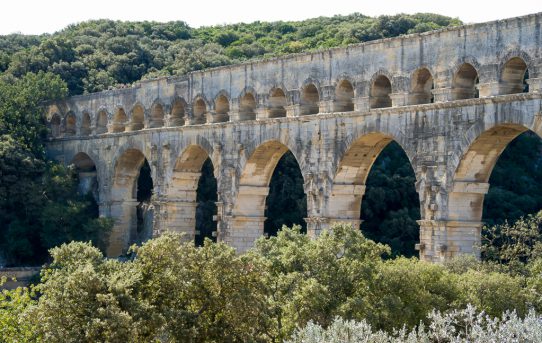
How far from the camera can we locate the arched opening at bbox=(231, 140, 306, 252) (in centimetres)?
3769

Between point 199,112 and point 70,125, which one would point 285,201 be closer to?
point 199,112

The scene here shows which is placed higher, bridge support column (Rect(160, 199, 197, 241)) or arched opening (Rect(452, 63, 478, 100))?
arched opening (Rect(452, 63, 478, 100))

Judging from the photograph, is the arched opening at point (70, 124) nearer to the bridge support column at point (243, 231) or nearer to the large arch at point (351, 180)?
A: the bridge support column at point (243, 231)

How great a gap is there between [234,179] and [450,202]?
10.4 meters

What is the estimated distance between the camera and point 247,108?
126 feet

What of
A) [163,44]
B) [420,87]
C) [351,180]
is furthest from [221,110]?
[163,44]

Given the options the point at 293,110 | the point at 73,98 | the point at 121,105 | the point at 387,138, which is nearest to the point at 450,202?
the point at 387,138

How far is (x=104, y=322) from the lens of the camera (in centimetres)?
2122

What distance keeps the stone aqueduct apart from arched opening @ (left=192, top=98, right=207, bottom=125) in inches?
1.8

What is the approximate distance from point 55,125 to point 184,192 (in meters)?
12.3

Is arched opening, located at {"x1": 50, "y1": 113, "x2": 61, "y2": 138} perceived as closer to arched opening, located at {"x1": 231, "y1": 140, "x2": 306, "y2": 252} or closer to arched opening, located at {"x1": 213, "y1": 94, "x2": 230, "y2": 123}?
arched opening, located at {"x1": 213, "y1": 94, "x2": 230, "y2": 123}

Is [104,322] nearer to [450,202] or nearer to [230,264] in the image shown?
[230,264]

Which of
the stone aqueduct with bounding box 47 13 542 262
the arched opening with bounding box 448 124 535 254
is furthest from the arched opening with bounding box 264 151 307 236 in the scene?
the arched opening with bounding box 448 124 535 254

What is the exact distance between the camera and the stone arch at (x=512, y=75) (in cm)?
2791
